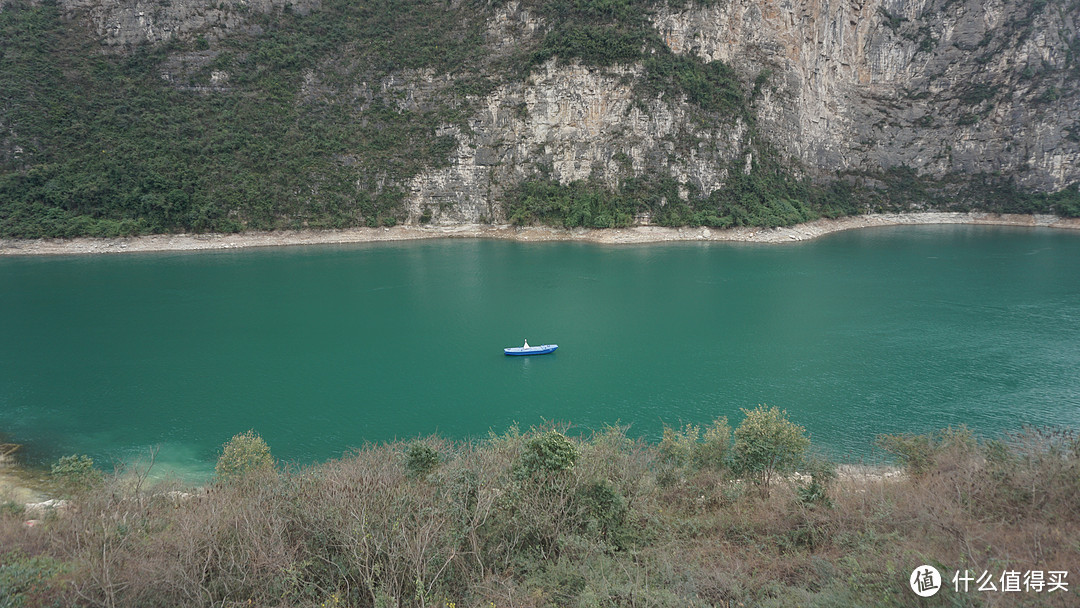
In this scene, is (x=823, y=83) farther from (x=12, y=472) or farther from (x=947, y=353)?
(x=12, y=472)

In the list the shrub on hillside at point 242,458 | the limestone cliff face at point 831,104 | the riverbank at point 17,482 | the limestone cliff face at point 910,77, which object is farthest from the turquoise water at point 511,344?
the limestone cliff face at point 910,77

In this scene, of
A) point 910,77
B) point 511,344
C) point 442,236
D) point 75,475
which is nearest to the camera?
point 75,475

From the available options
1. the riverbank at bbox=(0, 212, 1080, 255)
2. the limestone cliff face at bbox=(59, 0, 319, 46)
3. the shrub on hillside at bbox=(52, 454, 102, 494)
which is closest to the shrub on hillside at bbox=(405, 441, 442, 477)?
the shrub on hillside at bbox=(52, 454, 102, 494)

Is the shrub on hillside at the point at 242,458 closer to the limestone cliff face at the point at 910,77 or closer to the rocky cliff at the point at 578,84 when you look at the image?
the rocky cliff at the point at 578,84

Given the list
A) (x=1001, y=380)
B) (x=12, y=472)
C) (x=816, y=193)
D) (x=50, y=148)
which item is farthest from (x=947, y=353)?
(x=50, y=148)

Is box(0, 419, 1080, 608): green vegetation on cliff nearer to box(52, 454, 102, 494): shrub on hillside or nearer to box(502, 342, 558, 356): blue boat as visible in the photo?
box(52, 454, 102, 494): shrub on hillside

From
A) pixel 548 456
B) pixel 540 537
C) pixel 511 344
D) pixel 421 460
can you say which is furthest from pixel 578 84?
pixel 540 537

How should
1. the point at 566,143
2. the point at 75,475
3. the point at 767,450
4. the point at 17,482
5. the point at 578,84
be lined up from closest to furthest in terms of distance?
the point at 767,450 → the point at 75,475 → the point at 17,482 → the point at 578,84 → the point at 566,143

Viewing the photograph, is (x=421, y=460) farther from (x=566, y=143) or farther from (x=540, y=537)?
(x=566, y=143)
